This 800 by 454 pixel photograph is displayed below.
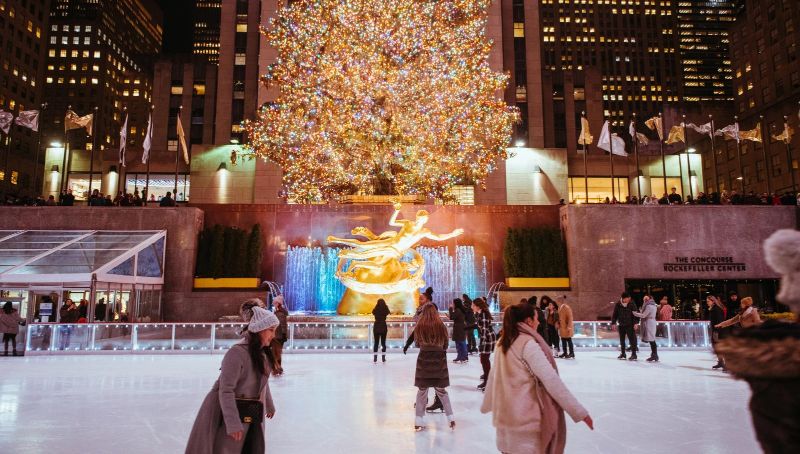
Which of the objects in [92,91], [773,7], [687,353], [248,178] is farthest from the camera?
[92,91]

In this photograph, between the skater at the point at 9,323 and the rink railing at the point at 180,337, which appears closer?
the skater at the point at 9,323

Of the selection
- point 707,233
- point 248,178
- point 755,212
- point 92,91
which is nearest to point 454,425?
point 707,233

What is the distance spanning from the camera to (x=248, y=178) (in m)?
38.9

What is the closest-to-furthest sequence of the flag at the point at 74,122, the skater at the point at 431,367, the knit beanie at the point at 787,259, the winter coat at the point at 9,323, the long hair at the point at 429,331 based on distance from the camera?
the knit beanie at the point at 787,259, the skater at the point at 431,367, the long hair at the point at 429,331, the winter coat at the point at 9,323, the flag at the point at 74,122

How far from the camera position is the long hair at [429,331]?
6.95 meters

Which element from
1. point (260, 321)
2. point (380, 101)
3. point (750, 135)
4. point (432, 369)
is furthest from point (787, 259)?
point (750, 135)

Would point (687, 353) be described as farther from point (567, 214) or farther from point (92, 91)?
point (92, 91)

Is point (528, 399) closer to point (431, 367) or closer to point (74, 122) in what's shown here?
point (431, 367)

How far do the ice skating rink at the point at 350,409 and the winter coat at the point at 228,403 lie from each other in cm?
214

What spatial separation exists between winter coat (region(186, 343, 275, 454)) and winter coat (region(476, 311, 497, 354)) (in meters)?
6.04

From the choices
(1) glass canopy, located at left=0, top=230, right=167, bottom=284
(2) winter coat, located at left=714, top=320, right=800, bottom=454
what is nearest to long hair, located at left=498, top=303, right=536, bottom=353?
(2) winter coat, located at left=714, top=320, right=800, bottom=454

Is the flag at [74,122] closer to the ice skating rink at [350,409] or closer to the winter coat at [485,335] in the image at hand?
the ice skating rink at [350,409]

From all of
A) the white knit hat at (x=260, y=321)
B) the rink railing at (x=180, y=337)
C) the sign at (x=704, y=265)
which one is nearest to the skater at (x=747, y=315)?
the rink railing at (x=180, y=337)

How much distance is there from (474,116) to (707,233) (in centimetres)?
1158
